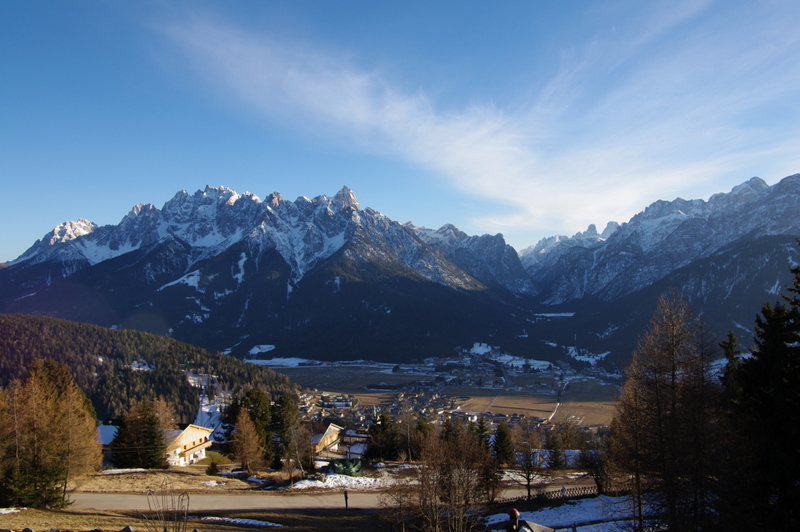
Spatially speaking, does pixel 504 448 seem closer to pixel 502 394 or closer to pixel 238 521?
pixel 238 521

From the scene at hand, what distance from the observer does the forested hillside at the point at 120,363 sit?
9819 centimetres

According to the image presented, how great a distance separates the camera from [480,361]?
173375 millimetres

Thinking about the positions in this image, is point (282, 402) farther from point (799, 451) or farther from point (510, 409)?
point (510, 409)

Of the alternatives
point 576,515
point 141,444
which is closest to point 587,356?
point 576,515

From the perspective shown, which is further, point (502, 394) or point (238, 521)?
point (502, 394)

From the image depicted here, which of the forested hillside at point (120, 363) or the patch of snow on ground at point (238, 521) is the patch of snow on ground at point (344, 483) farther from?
the forested hillside at point (120, 363)

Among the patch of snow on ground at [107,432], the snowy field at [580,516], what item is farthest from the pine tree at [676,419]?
the patch of snow on ground at [107,432]

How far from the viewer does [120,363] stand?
110250 mm

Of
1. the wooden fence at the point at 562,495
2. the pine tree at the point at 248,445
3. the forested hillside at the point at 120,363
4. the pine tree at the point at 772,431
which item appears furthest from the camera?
the forested hillside at the point at 120,363

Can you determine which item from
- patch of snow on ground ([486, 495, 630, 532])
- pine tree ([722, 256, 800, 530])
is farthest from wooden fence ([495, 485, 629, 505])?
pine tree ([722, 256, 800, 530])

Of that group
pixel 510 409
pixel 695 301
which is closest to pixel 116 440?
pixel 510 409

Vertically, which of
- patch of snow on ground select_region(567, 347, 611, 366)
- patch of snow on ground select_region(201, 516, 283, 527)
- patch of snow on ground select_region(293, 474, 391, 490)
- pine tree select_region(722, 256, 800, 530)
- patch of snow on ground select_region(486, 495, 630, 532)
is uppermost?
pine tree select_region(722, 256, 800, 530)

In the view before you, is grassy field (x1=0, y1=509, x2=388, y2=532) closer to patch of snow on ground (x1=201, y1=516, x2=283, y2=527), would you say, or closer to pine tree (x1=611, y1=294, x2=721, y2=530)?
patch of snow on ground (x1=201, y1=516, x2=283, y2=527)

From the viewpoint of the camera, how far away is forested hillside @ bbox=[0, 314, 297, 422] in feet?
322
